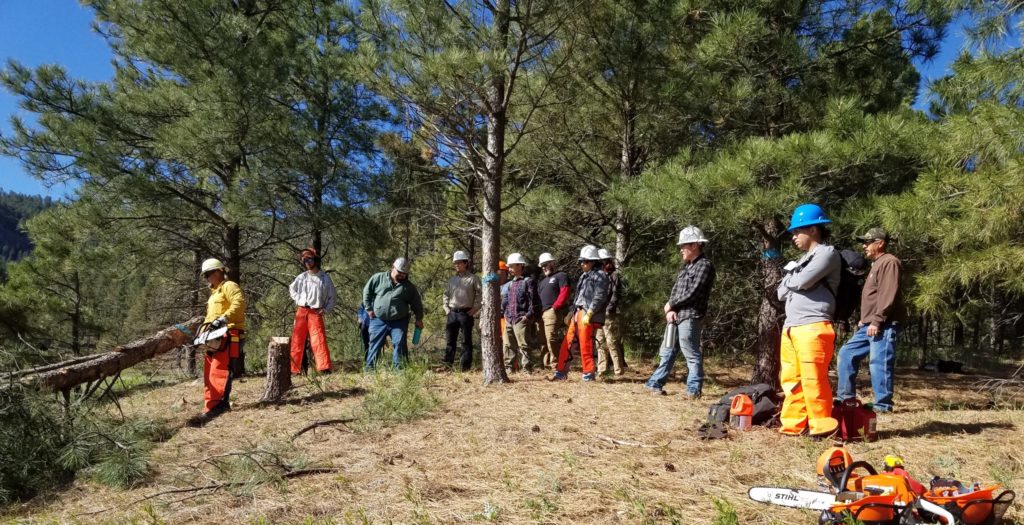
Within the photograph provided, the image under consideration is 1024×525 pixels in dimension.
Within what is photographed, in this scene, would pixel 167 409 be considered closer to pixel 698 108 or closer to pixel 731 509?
pixel 731 509

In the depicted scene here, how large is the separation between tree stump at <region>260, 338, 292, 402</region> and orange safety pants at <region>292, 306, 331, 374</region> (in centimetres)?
109

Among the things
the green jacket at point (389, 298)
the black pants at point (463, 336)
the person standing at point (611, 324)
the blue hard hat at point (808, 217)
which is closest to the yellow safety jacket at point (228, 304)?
the green jacket at point (389, 298)

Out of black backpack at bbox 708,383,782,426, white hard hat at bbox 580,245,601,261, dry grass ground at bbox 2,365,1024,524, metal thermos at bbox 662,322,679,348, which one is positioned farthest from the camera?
white hard hat at bbox 580,245,601,261

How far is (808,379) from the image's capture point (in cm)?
411

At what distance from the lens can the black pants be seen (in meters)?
8.36

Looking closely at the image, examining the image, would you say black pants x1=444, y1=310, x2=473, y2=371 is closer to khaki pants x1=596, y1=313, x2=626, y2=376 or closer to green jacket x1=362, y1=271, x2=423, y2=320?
green jacket x1=362, y1=271, x2=423, y2=320

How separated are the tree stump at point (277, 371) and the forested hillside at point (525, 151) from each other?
14.6 inches

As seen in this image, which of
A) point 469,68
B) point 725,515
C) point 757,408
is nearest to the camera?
point 725,515

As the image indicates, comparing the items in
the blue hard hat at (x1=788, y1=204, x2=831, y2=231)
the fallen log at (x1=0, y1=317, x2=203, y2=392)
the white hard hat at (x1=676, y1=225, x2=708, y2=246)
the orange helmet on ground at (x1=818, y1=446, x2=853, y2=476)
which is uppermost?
the white hard hat at (x1=676, y1=225, x2=708, y2=246)

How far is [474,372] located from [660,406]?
3203 millimetres

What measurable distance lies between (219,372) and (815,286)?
5942mm

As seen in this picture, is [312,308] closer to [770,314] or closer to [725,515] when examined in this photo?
[770,314]


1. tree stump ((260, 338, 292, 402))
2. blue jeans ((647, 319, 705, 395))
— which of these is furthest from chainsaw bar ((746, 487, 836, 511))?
tree stump ((260, 338, 292, 402))

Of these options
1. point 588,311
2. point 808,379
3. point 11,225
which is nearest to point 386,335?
point 588,311
